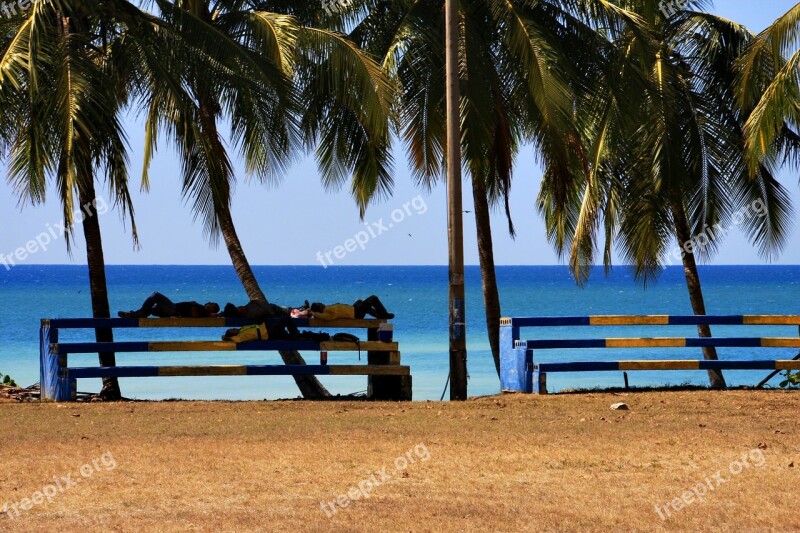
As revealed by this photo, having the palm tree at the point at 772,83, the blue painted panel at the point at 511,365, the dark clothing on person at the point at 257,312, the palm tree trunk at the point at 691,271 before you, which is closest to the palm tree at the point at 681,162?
the palm tree trunk at the point at 691,271

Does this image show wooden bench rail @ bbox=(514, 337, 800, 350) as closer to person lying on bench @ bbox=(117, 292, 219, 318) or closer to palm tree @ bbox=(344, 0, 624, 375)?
palm tree @ bbox=(344, 0, 624, 375)

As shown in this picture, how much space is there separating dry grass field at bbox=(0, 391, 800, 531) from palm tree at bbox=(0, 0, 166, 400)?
328 centimetres

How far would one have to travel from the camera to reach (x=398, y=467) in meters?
9.82

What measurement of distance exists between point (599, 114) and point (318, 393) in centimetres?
725

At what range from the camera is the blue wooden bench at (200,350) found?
1482 centimetres

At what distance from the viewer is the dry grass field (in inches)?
310

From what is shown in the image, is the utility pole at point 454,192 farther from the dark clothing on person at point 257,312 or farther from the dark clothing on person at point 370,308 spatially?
the dark clothing on person at point 257,312

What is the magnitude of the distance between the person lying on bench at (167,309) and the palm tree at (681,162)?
8.40 metres

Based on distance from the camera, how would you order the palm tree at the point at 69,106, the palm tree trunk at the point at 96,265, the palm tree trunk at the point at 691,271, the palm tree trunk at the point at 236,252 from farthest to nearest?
the palm tree trunk at the point at 691,271 < the palm tree trunk at the point at 236,252 < the palm tree trunk at the point at 96,265 < the palm tree at the point at 69,106

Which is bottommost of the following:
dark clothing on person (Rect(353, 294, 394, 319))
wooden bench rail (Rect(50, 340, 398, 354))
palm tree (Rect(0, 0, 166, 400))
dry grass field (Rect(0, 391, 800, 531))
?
dry grass field (Rect(0, 391, 800, 531))

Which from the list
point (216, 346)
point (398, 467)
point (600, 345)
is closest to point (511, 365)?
point (600, 345)

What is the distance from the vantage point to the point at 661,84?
21.3 meters

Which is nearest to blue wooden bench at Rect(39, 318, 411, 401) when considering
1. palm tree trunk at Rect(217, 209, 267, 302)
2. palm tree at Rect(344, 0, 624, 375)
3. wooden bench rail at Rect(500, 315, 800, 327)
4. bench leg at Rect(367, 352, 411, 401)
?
bench leg at Rect(367, 352, 411, 401)

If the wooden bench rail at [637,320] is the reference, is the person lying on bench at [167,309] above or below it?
above
